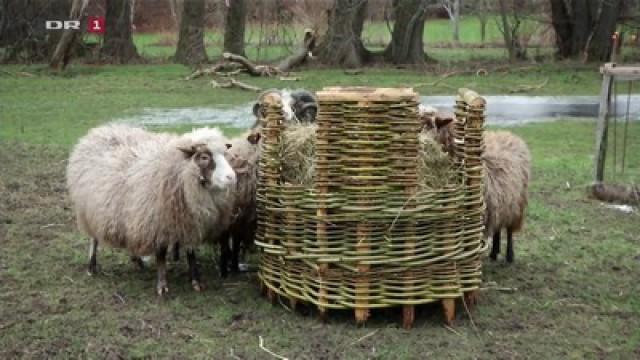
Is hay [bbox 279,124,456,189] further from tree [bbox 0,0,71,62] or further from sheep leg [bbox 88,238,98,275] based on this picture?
tree [bbox 0,0,71,62]

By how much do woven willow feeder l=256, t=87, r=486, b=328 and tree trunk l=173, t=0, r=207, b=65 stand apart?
24.4 meters

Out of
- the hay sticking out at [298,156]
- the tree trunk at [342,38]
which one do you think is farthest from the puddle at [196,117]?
the tree trunk at [342,38]

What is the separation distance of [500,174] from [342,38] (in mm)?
22489

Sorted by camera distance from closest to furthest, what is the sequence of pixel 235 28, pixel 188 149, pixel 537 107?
1. pixel 188 149
2. pixel 537 107
3. pixel 235 28

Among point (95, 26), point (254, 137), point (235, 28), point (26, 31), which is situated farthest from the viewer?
point (26, 31)

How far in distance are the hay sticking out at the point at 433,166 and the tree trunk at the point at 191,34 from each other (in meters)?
24.1

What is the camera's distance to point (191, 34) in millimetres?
30203

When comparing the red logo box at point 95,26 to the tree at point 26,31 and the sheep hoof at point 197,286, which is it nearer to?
the tree at point 26,31

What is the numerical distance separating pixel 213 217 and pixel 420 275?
1.75 m

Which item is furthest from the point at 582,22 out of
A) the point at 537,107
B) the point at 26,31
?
the point at 26,31

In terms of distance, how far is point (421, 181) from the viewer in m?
6.18

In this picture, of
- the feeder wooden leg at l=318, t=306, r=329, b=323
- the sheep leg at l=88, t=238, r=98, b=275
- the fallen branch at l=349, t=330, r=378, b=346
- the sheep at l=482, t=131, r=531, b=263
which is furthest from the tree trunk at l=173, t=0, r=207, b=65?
the fallen branch at l=349, t=330, r=378, b=346

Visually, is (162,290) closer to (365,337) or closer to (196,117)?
(365,337)

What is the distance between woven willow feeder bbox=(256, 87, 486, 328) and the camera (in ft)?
19.6
